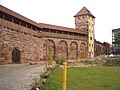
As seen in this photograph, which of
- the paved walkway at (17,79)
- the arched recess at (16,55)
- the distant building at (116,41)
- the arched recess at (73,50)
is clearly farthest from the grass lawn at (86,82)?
the distant building at (116,41)

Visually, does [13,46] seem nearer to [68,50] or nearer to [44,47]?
[44,47]

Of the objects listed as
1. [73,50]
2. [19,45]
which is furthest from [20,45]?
[73,50]

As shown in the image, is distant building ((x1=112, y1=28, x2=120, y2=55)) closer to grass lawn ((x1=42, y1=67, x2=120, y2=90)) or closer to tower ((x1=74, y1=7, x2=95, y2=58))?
tower ((x1=74, y1=7, x2=95, y2=58))

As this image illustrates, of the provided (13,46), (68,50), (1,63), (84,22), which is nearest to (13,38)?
(13,46)

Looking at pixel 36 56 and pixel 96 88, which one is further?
pixel 36 56

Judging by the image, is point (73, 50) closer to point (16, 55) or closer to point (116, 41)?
point (116, 41)

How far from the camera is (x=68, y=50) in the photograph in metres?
38.7

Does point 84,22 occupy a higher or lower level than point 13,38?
higher

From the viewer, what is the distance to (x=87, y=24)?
44.5m

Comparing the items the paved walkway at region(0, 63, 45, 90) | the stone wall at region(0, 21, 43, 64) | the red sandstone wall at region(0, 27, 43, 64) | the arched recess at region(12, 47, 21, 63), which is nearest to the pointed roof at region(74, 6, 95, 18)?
the red sandstone wall at region(0, 27, 43, 64)

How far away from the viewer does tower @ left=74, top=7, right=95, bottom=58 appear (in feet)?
146

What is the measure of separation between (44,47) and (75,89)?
2700 centimetres

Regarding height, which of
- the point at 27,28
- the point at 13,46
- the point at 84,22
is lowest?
the point at 13,46

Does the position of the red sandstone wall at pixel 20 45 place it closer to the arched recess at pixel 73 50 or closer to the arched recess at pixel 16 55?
the arched recess at pixel 16 55
